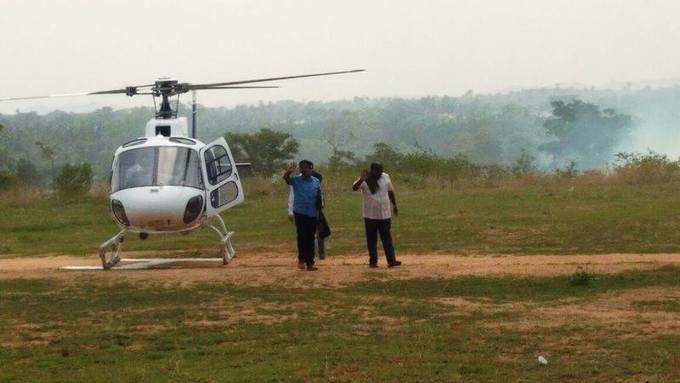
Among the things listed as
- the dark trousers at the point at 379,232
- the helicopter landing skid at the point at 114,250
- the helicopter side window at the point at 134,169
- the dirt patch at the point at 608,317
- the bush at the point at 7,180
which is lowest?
the bush at the point at 7,180

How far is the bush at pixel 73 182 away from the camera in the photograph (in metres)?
36.5

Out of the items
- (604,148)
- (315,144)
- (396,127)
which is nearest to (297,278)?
(604,148)

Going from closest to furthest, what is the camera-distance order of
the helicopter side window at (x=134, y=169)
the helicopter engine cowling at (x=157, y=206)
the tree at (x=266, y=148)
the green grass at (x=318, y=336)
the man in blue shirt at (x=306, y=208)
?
the green grass at (x=318, y=336) → the man in blue shirt at (x=306, y=208) → the helicopter engine cowling at (x=157, y=206) → the helicopter side window at (x=134, y=169) → the tree at (x=266, y=148)

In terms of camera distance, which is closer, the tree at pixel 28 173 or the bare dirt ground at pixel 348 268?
the bare dirt ground at pixel 348 268

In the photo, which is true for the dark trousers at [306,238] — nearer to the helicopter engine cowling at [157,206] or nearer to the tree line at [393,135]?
the helicopter engine cowling at [157,206]

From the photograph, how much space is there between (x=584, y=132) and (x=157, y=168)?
2765 inches

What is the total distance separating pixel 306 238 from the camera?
58.4 ft

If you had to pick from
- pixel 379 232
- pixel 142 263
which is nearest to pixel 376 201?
pixel 379 232

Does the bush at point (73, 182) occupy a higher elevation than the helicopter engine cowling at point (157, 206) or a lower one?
lower

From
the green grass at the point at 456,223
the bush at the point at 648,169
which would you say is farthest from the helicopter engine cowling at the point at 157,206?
the bush at the point at 648,169

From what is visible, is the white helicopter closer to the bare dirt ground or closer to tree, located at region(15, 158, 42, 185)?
the bare dirt ground

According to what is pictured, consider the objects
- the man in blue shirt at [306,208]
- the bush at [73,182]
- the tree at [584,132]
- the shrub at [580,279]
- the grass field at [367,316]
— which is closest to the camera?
the grass field at [367,316]

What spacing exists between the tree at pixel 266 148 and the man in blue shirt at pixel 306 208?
102 ft

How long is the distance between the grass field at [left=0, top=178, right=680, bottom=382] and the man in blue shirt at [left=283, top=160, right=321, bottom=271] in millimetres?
384
